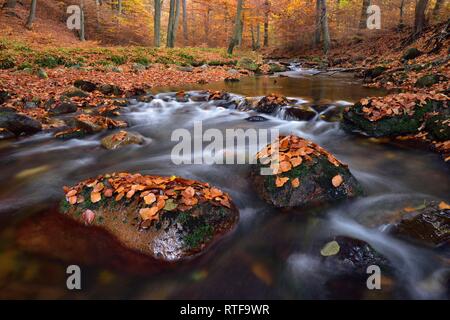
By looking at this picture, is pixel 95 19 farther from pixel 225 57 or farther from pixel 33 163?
pixel 33 163

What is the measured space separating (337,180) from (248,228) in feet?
4.23

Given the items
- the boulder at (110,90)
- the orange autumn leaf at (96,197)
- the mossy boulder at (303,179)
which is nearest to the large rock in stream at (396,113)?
the mossy boulder at (303,179)

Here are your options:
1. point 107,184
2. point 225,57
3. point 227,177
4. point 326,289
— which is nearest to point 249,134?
point 227,177

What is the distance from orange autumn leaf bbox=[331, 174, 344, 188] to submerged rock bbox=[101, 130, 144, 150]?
409 cm

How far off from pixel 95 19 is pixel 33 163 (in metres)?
27.3

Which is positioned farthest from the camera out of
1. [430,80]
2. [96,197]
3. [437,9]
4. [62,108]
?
[437,9]

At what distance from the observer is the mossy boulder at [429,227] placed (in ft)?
10.3

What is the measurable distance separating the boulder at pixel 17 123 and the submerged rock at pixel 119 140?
181 centimetres

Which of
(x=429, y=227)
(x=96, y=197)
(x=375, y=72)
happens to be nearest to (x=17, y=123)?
(x=96, y=197)

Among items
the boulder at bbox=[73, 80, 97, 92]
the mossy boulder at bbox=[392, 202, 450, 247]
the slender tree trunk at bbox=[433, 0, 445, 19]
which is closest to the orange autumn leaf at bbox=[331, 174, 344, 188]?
the mossy boulder at bbox=[392, 202, 450, 247]

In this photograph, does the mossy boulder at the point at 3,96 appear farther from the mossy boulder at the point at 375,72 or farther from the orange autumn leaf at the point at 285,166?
the mossy boulder at the point at 375,72

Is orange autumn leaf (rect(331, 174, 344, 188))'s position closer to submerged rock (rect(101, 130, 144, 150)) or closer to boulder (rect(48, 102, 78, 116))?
submerged rock (rect(101, 130, 144, 150))

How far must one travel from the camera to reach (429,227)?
10.6 feet

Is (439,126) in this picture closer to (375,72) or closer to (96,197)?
(96,197)
